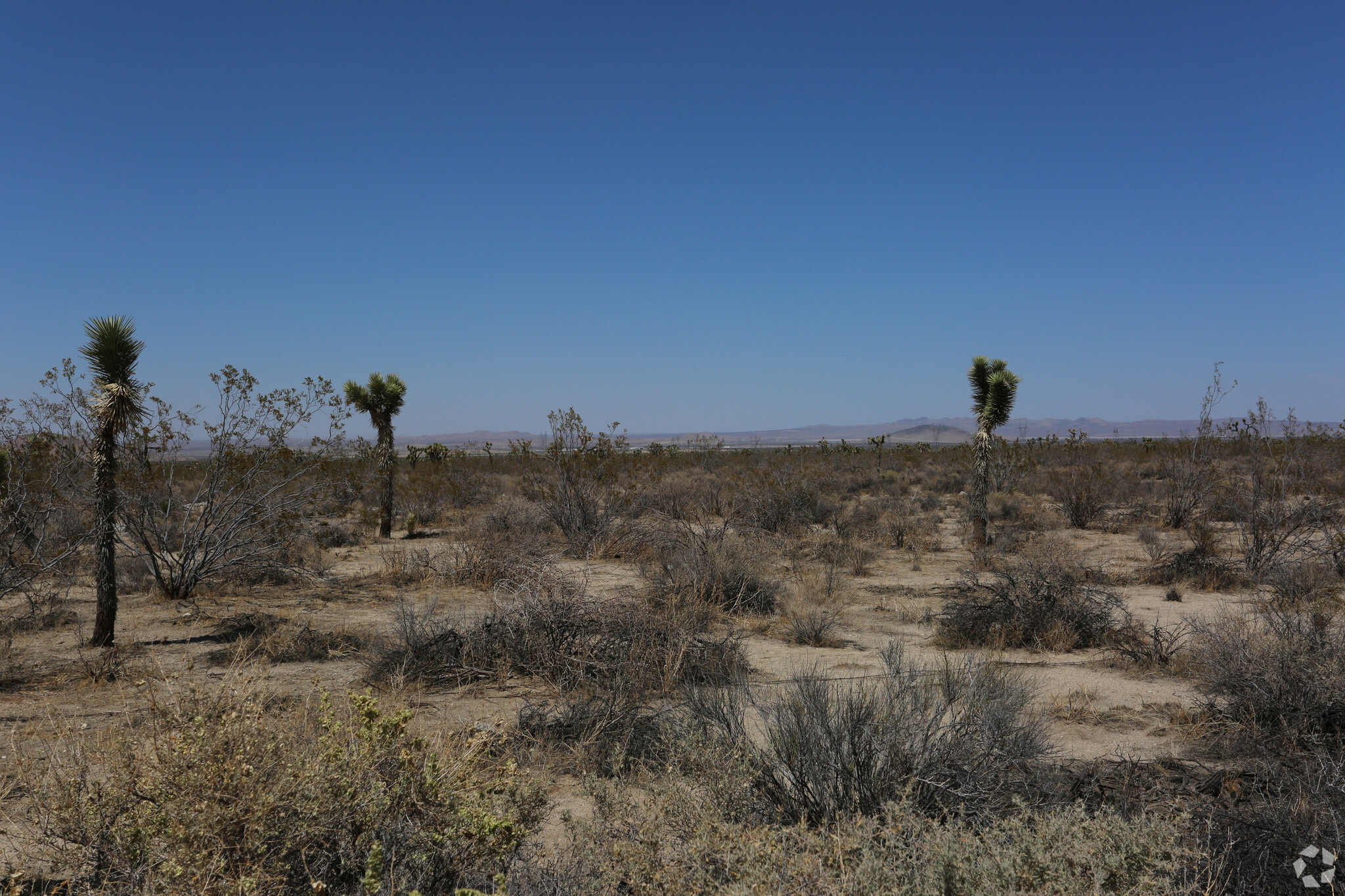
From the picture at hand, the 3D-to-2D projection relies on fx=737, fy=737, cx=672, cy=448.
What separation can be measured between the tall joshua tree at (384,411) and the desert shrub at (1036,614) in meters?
14.2

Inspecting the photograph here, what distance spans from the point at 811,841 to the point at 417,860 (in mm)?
1682

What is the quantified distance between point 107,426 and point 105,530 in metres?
1.17

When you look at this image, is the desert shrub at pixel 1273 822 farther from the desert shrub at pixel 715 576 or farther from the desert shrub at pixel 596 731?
the desert shrub at pixel 715 576

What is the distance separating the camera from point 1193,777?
16.0 feet

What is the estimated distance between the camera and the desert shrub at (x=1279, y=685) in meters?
5.54

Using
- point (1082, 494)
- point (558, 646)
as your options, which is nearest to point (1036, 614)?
point (558, 646)

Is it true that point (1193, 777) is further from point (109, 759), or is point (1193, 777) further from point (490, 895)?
point (109, 759)

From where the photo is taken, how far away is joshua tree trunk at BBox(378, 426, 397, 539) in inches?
738

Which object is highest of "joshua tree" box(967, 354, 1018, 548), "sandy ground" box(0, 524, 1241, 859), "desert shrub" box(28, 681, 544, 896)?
"joshua tree" box(967, 354, 1018, 548)

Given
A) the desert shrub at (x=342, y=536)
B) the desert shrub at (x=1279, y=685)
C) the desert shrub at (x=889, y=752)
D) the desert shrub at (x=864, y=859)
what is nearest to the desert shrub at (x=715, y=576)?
the desert shrub at (x=889, y=752)

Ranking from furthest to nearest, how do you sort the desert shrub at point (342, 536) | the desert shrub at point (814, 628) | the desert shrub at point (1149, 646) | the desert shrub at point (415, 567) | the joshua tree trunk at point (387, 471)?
the joshua tree trunk at point (387, 471)
the desert shrub at point (342, 536)
the desert shrub at point (415, 567)
the desert shrub at point (814, 628)
the desert shrub at point (1149, 646)

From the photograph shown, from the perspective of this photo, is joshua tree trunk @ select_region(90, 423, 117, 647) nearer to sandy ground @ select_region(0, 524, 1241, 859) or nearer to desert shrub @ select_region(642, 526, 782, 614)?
sandy ground @ select_region(0, 524, 1241, 859)

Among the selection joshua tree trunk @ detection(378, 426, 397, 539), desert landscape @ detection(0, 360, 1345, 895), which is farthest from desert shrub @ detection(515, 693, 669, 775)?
joshua tree trunk @ detection(378, 426, 397, 539)

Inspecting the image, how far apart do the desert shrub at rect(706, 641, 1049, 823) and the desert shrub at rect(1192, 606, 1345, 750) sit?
2.12 metres
